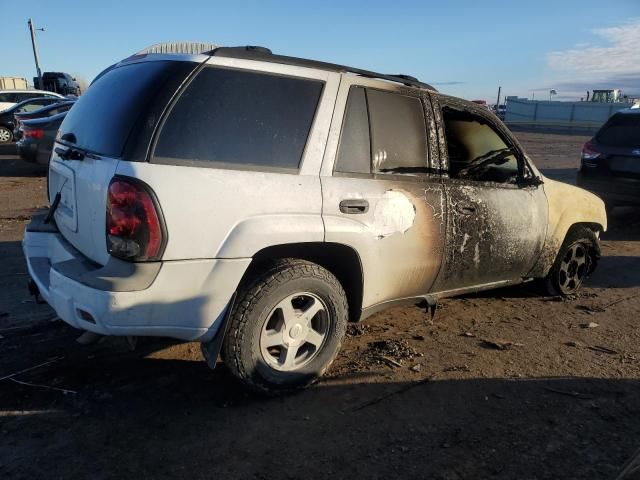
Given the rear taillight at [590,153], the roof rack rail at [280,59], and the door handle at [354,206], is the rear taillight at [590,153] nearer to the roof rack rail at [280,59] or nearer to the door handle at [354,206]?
the roof rack rail at [280,59]

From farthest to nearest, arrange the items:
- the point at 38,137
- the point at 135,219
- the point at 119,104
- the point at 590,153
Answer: the point at 38,137
the point at 590,153
the point at 119,104
the point at 135,219

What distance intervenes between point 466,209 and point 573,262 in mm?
1970

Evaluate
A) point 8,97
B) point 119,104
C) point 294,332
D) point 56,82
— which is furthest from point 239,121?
point 56,82

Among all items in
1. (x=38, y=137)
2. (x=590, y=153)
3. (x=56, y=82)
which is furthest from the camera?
(x=56, y=82)

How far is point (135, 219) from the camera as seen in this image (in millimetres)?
2506

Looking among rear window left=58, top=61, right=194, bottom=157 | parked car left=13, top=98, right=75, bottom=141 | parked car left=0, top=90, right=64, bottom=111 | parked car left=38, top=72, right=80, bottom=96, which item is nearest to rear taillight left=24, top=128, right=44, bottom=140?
parked car left=13, top=98, right=75, bottom=141

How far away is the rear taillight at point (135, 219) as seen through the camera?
2494mm

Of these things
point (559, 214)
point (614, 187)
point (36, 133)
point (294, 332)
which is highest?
point (36, 133)

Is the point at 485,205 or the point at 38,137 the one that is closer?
the point at 485,205

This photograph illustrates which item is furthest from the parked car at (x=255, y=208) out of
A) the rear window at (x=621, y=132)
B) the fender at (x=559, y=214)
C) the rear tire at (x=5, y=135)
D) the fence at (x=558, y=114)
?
the fence at (x=558, y=114)

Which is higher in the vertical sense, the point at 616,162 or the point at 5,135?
the point at 5,135

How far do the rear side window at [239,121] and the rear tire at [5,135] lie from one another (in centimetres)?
1902

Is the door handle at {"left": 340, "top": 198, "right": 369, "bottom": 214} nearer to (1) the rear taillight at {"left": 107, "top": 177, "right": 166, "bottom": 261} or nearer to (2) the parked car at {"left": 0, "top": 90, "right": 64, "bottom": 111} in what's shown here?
(1) the rear taillight at {"left": 107, "top": 177, "right": 166, "bottom": 261}

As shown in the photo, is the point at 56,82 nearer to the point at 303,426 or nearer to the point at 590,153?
the point at 590,153
